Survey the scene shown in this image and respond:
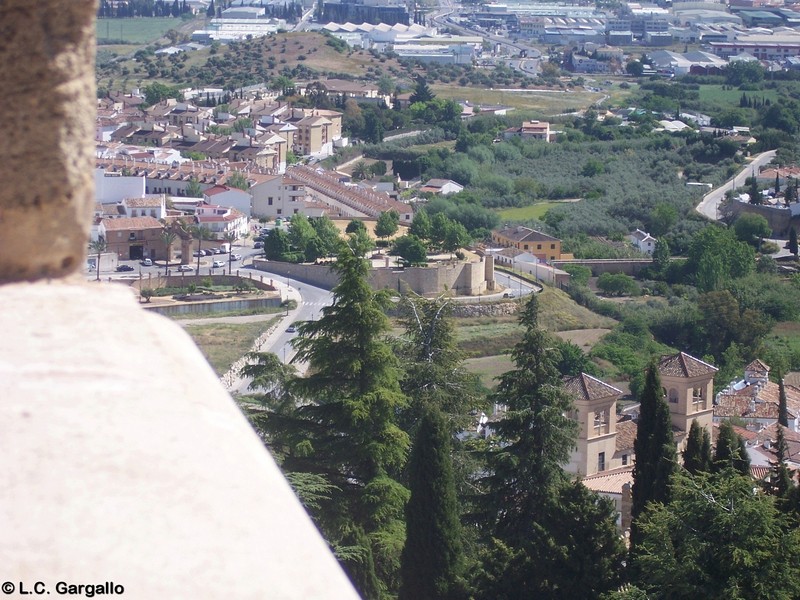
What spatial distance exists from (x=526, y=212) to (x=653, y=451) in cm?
2293

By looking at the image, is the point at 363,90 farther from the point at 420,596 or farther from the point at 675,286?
the point at 420,596

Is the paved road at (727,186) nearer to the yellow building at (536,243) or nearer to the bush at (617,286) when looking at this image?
the yellow building at (536,243)

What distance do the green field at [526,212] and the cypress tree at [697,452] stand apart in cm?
2157

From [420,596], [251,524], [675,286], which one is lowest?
[675,286]

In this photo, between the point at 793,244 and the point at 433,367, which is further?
the point at 793,244

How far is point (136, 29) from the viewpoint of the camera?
63.2 meters

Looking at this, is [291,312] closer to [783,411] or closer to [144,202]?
[144,202]

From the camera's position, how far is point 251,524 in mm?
930

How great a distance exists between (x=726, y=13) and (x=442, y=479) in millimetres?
73666

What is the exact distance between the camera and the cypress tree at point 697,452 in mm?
7191

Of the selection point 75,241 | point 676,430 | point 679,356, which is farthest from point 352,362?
point 679,356

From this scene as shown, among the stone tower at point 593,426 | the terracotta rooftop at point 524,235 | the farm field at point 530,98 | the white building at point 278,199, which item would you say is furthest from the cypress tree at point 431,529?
the farm field at point 530,98

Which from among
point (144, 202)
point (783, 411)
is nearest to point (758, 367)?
point (783, 411)

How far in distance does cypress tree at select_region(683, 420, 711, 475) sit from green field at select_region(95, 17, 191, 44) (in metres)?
53.7
